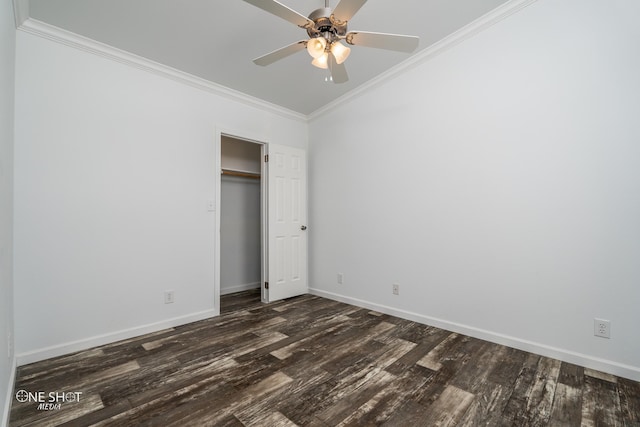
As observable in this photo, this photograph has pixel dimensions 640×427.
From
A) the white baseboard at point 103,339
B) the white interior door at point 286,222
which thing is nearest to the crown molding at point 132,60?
the white interior door at point 286,222

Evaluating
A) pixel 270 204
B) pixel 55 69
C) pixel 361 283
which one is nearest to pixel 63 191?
pixel 55 69

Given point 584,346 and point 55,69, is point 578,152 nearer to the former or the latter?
point 584,346

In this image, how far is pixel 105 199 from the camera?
2.49 m

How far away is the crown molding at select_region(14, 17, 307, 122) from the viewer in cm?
221

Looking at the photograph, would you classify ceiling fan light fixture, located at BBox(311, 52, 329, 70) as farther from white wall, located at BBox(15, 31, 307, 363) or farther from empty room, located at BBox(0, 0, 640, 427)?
white wall, located at BBox(15, 31, 307, 363)

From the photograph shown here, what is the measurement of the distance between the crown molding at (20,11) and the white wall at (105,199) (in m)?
0.11

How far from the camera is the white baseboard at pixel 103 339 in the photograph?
2115mm

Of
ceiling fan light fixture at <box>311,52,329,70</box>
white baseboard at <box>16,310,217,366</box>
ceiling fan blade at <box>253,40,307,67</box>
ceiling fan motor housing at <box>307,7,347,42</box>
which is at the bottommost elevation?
white baseboard at <box>16,310,217,366</box>

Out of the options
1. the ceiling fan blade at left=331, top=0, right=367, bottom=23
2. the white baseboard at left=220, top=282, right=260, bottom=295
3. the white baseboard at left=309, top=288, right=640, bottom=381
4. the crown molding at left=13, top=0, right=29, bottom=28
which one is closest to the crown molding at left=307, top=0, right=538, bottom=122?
the ceiling fan blade at left=331, top=0, right=367, bottom=23

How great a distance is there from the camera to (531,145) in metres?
2.20

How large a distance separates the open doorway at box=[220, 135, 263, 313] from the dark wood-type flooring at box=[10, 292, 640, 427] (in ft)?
5.25

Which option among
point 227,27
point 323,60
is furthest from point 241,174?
point 323,60

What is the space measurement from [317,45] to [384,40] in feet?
1.46

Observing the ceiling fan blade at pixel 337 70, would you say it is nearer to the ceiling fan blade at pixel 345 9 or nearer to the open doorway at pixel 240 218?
the ceiling fan blade at pixel 345 9
